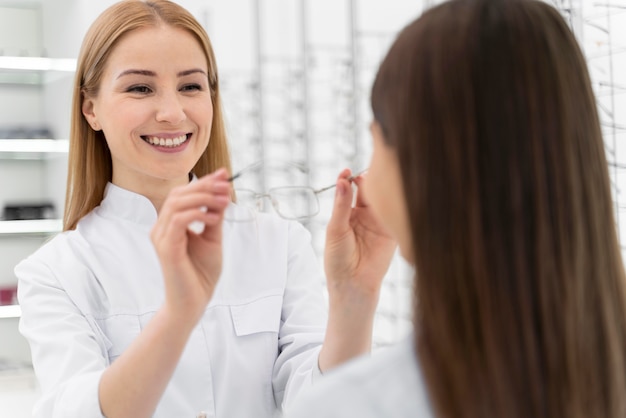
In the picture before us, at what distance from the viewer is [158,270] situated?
155 centimetres

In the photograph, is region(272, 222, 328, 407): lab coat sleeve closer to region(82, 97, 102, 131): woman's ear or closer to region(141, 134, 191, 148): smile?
region(141, 134, 191, 148): smile

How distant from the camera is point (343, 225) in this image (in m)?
1.28

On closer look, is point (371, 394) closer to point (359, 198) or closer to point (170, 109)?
point (359, 198)

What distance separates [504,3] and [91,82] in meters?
0.97

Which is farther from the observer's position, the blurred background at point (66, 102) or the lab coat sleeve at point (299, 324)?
the blurred background at point (66, 102)

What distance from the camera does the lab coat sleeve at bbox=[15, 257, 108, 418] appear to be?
4.15 feet

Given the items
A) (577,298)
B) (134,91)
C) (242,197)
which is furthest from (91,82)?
(577,298)

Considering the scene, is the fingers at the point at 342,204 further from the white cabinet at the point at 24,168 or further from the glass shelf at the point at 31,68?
the glass shelf at the point at 31,68

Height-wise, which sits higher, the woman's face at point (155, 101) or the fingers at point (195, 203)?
the woman's face at point (155, 101)

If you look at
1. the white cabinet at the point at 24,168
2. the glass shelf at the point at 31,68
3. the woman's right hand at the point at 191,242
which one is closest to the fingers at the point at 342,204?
the woman's right hand at the point at 191,242

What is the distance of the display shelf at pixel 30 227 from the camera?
15.6ft

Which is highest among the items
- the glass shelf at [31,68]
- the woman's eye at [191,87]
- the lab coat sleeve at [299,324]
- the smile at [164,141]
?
the glass shelf at [31,68]

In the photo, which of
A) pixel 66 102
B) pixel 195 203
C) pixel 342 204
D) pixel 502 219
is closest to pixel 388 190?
pixel 502 219

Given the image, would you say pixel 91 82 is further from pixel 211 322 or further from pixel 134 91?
pixel 211 322
